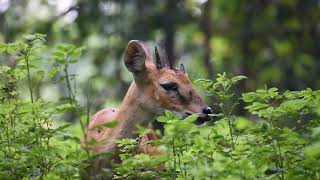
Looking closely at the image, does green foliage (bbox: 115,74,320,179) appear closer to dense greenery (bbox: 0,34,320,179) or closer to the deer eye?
dense greenery (bbox: 0,34,320,179)

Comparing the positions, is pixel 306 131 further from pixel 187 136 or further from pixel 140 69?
pixel 140 69

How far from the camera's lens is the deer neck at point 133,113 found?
630 cm

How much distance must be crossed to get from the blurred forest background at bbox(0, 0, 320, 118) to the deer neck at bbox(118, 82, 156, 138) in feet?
11.2

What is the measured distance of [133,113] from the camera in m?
6.39

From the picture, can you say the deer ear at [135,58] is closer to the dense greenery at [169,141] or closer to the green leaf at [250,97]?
the dense greenery at [169,141]

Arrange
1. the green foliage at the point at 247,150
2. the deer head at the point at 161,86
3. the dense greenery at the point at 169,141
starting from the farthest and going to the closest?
1. the deer head at the point at 161,86
2. the dense greenery at the point at 169,141
3. the green foliage at the point at 247,150

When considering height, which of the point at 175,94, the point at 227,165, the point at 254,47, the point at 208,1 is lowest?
the point at 227,165

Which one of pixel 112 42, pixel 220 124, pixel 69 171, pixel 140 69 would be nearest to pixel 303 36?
pixel 112 42

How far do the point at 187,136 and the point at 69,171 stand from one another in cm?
78

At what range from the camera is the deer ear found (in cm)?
666

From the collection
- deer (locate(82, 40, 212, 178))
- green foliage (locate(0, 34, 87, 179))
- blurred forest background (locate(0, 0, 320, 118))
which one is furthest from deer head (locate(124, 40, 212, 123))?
blurred forest background (locate(0, 0, 320, 118))

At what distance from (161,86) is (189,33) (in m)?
9.69

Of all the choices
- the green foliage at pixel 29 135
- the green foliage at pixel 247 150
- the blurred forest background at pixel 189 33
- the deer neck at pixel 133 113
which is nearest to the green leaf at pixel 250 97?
the green foliage at pixel 247 150

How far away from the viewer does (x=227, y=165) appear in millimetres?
4016
